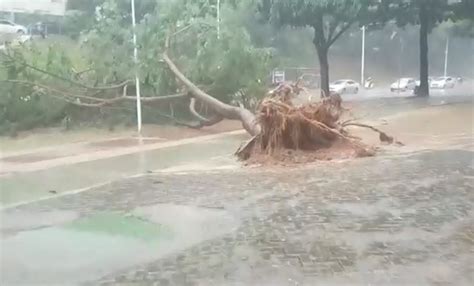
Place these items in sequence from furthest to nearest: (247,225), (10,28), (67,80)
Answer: (67,80) → (10,28) → (247,225)

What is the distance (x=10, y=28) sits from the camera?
17031mm

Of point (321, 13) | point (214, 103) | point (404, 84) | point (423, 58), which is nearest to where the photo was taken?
point (214, 103)

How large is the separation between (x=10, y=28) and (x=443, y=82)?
27586mm

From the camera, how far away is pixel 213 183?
10336mm

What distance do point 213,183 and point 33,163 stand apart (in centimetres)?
417

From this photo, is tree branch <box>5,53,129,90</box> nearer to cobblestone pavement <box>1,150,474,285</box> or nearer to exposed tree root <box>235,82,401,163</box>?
exposed tree root <box>235,82,401,163</box>

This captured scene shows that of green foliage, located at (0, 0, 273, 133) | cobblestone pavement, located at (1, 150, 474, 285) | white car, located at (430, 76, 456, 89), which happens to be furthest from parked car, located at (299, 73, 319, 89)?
white car, located at (430, 76, 456, 89)

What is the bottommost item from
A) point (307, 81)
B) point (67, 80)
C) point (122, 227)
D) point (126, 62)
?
point (122, 227)

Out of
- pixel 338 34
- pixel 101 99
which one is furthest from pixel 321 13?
pixel 101 99

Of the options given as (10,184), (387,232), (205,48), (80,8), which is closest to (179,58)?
(205,48)

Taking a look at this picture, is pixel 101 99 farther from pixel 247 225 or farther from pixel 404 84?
pixel 404 84

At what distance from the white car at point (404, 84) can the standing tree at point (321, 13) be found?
696cm

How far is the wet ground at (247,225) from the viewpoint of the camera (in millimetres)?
5652

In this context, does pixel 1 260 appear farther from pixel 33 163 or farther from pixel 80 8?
pixel 80 8
